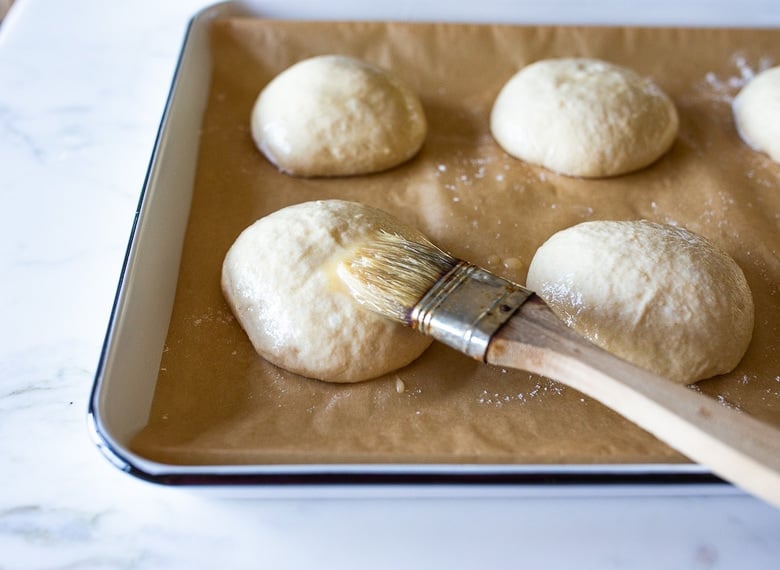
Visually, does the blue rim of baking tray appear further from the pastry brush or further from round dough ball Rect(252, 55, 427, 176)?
round dough ball Rect(252, 55, 427, 176)

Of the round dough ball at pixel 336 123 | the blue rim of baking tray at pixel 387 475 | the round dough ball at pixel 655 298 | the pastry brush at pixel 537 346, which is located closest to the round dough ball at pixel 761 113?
the round dough ball at pixel 655 298

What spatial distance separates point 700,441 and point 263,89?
1.29 meters

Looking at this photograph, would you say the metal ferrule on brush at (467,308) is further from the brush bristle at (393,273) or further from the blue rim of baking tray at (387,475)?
the blue rim of baking tray at (387,475)

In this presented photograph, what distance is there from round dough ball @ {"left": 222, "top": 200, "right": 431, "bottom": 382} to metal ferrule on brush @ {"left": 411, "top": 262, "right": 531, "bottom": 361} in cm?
13

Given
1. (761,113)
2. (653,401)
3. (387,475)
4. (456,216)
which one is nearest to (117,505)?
(387,475)

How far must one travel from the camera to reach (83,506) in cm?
95

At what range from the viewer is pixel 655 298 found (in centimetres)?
114

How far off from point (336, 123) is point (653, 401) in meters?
0.92

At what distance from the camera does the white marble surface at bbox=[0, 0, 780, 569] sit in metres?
0.90

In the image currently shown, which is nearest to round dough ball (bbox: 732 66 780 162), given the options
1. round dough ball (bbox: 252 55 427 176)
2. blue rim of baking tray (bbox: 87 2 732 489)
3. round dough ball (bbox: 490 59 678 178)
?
round dough ball (bbox: 490 59 678 178)

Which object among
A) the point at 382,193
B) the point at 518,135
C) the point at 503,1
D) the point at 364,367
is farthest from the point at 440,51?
the point at 364,367

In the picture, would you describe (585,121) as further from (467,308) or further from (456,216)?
(467,308)

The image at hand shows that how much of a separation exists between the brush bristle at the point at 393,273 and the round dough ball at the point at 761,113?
35.8 inches

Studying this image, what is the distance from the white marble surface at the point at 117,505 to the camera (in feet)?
2.96
